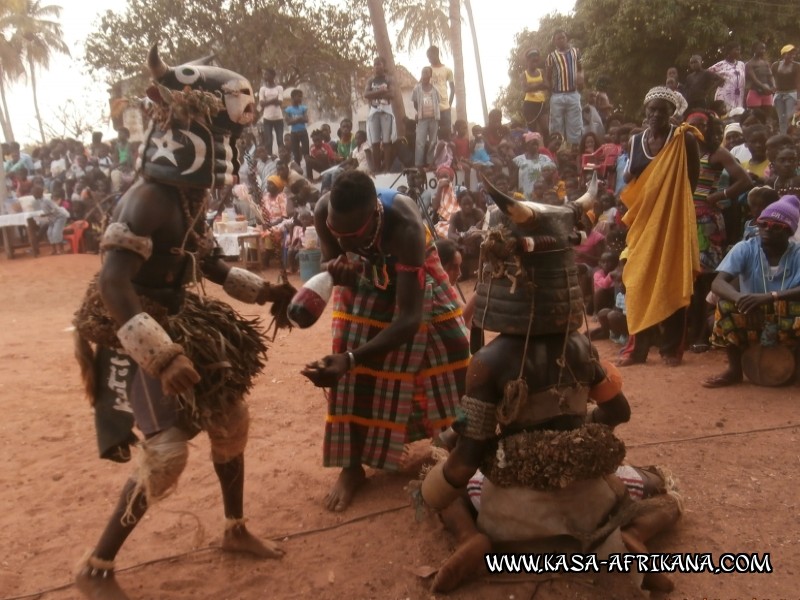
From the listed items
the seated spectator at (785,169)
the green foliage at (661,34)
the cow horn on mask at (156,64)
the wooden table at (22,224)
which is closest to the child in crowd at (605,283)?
the seated spectator at (785,169)

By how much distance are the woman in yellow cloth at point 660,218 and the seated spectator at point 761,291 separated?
0.38 metres

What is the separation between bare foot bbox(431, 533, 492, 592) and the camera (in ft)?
9.21

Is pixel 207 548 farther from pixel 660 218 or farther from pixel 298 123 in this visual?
pixel 298 123

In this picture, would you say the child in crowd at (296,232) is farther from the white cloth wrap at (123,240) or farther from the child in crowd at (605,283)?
the white cloth wrap at (123,240)

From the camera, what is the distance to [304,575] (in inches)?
122

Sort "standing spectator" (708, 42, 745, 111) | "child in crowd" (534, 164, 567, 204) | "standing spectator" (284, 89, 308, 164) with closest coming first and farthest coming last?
"child in crowd" (534, 164, 567, 204) < "standing spectator" (708, 42, 745, 111) < "standing spectator" (284, 89, 308, 164)

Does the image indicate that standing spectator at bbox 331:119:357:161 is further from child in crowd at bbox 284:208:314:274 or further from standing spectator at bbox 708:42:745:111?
standing spectator at bbox 708:42:745:111

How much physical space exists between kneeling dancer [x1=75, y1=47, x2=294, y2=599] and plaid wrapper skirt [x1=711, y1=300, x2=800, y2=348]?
12.9ft

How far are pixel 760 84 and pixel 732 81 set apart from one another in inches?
17.1

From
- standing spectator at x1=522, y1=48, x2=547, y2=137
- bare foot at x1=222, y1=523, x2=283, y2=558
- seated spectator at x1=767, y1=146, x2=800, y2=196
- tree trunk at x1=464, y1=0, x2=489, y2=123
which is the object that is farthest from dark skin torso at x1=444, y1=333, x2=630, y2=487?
tree trunk at x1=464, y1=0, x2=489, y2=123

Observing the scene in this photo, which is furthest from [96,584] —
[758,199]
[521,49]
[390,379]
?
[521,49]

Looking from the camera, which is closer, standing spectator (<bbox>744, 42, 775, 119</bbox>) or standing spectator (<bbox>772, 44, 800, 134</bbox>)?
standing spectator (<bbox>772, 44, 800, 134</bbox>)

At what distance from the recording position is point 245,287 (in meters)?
3.36

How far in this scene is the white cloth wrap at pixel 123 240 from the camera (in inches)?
103
